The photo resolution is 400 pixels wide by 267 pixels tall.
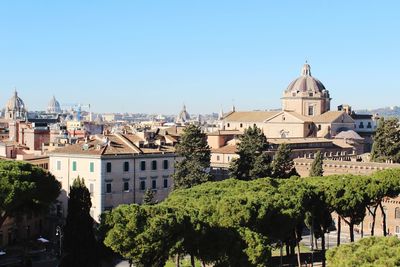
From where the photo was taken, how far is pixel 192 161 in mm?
67500

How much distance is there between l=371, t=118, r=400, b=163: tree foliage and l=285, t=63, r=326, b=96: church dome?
44.4m

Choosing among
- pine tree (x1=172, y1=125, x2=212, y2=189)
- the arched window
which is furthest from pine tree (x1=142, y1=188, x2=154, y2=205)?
the arched window

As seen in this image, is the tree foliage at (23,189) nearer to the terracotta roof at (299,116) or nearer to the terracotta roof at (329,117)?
the terracotta roof at (299,116)

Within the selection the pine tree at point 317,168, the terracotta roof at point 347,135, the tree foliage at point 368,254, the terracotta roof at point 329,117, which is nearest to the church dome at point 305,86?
the terracotta roof at point 329,117

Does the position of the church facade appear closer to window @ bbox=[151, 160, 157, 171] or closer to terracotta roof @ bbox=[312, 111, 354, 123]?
terracotta roof @ bbox=[312, 111, 354, 123]

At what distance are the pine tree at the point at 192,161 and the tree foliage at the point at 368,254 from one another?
3464 centimetres

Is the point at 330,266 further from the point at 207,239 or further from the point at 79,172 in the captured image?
the point at 79,172

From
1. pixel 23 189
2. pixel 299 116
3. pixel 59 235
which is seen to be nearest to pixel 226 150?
pixel 299 116

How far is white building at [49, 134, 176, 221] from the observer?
67875mm

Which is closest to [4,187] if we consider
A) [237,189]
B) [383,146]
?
[237,189]

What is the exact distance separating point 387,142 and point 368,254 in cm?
6293

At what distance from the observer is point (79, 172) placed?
69.7 meters

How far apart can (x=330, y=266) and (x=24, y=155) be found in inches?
2297

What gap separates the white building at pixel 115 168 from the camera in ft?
223
